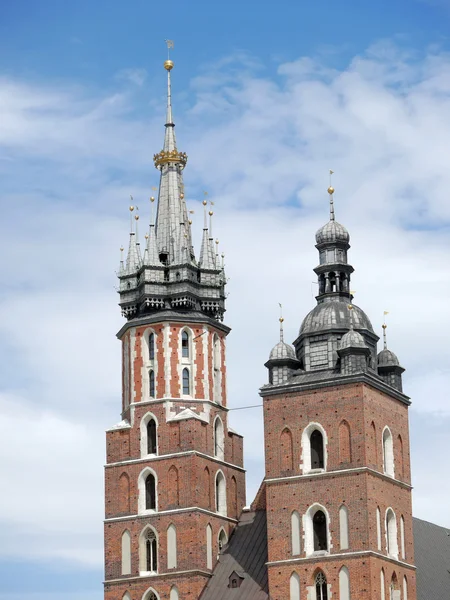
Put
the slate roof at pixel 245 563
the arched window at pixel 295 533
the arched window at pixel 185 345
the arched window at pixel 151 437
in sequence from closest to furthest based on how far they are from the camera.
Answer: the arched window at pixel 295 533, the slate roof at pixel 245 563, the arched window at pixel 151 437, the arched window at pixel 185 345

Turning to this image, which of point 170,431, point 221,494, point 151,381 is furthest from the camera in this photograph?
point 151,381

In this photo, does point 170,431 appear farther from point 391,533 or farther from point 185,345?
point 391,533

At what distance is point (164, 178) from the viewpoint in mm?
97938

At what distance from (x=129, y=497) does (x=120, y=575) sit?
406 cm

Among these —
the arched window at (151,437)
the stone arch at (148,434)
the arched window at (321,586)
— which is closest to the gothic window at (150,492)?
the stone arch at (148,434)

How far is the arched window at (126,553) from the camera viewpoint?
294 feet

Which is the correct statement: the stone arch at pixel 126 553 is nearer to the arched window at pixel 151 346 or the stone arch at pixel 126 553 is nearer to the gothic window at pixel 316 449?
the arched window at pixel 151 346

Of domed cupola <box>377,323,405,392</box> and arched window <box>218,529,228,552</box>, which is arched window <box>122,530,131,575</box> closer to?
arched window <box>218,529,228,552</box>

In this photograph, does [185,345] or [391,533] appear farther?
[185,345]

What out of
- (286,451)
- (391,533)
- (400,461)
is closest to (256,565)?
(286,451)

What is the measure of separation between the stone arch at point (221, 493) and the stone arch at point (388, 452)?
381 inches

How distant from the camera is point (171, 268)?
94375 mm

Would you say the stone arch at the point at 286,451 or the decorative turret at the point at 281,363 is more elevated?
the decorative turret at the point at 281,363

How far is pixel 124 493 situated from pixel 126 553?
3.20 metres
